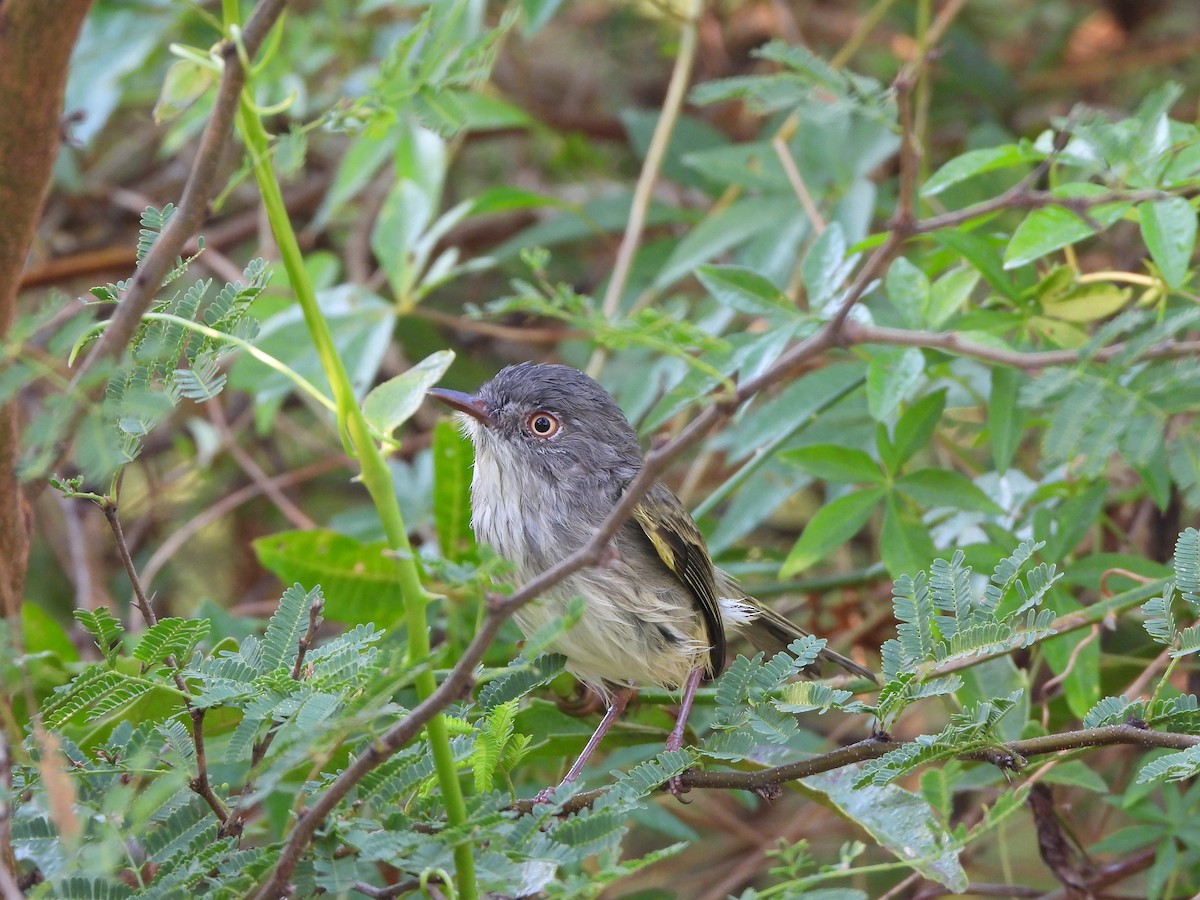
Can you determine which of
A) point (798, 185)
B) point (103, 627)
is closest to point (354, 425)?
point (103, 627)

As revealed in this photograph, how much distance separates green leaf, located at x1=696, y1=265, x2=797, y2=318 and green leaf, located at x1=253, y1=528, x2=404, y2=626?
1.19 meters

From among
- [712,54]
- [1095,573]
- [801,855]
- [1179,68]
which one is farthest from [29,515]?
[1179,68]

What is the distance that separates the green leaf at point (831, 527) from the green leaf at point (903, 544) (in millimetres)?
95

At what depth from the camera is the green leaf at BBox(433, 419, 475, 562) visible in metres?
3.75

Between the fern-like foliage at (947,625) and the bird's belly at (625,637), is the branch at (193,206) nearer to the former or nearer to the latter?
the fern-like foliage at (947,625)

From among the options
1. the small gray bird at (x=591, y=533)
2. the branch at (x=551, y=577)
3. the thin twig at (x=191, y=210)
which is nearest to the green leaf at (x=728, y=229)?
the small gray bird at (x=591, y=533)

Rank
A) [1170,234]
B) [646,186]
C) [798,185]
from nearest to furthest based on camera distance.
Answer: [1170,234] < [798,185] < [646,186]

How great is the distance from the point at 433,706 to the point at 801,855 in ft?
3.10

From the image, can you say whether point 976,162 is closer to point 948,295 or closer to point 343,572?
point 948,295

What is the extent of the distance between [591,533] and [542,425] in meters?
0.49

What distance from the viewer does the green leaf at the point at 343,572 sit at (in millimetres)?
3504

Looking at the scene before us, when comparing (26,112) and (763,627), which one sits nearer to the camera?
(26,112)

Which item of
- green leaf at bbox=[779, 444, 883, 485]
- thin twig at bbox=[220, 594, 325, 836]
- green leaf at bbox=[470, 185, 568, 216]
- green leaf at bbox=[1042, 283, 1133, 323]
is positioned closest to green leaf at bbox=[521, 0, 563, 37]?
green leaf at bbox=[470, 185, 568, 216]

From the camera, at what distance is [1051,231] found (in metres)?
3.08
